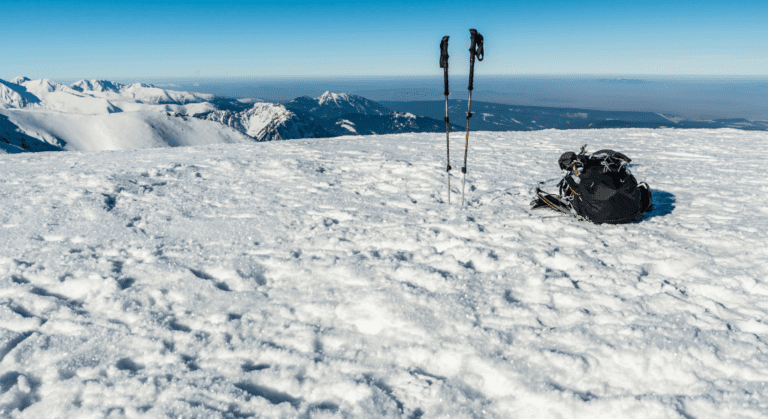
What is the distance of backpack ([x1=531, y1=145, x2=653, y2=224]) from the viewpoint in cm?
618

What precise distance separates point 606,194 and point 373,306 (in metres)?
4.59

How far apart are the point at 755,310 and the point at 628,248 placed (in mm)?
1691

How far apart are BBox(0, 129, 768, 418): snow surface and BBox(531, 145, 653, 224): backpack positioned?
300mm

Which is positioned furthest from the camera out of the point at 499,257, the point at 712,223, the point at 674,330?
the point at 712,223

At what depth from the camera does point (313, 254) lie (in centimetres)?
558

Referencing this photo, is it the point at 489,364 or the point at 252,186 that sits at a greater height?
the point at 252,186

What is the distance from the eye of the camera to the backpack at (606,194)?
20.3 ft

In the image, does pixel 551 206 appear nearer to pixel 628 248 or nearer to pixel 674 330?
pixel 628 248

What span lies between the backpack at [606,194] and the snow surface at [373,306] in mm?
300

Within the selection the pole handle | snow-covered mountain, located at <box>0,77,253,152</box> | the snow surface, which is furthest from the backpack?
snow-covered mountain, located at <box>0,77,253,152</box>

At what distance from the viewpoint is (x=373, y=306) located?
4.23 m

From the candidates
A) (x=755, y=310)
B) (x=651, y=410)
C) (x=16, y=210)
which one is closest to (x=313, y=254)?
(x=651, y=410)

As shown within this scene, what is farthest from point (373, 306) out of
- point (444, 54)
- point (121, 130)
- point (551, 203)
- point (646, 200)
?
→ point (121, 130)

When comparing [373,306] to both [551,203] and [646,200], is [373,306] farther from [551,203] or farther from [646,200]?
[646,200]
